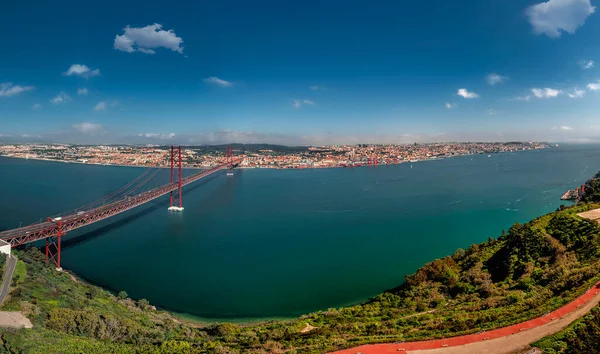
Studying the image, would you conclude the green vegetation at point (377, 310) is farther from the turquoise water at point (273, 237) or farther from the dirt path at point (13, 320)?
the turquoise water at point (273, 237)

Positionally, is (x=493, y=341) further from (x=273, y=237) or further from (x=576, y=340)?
(x=273, y=237)

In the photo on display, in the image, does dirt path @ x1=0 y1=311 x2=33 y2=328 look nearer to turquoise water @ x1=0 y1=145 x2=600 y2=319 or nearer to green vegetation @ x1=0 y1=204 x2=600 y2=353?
green vegetation @ x1=0 y1=204 x2=600 y2=353

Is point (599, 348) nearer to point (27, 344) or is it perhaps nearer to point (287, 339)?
point (287, 339)

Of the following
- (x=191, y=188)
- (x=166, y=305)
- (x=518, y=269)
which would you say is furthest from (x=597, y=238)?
(x=191, y=188)

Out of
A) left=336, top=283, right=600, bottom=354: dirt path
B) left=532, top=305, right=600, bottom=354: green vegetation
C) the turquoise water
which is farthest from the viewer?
the turquoise water

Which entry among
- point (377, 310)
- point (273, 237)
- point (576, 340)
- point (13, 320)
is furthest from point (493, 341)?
point (273, 237)

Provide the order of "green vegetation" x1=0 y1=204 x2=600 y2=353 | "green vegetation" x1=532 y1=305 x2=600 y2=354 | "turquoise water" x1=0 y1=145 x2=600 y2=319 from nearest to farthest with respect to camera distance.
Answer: "green vegetation" x1=532 y1=305 x2=600 y2=354, "green vegetation" x1=0 y1=204 x2=600 y2=353, "turquoise water" x1=0 y1=145 x2=600 y2=319

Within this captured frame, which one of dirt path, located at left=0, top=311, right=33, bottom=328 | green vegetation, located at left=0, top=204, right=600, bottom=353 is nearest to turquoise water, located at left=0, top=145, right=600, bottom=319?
green vegetation, located at left=0, top=204, right=600, bottom=353
